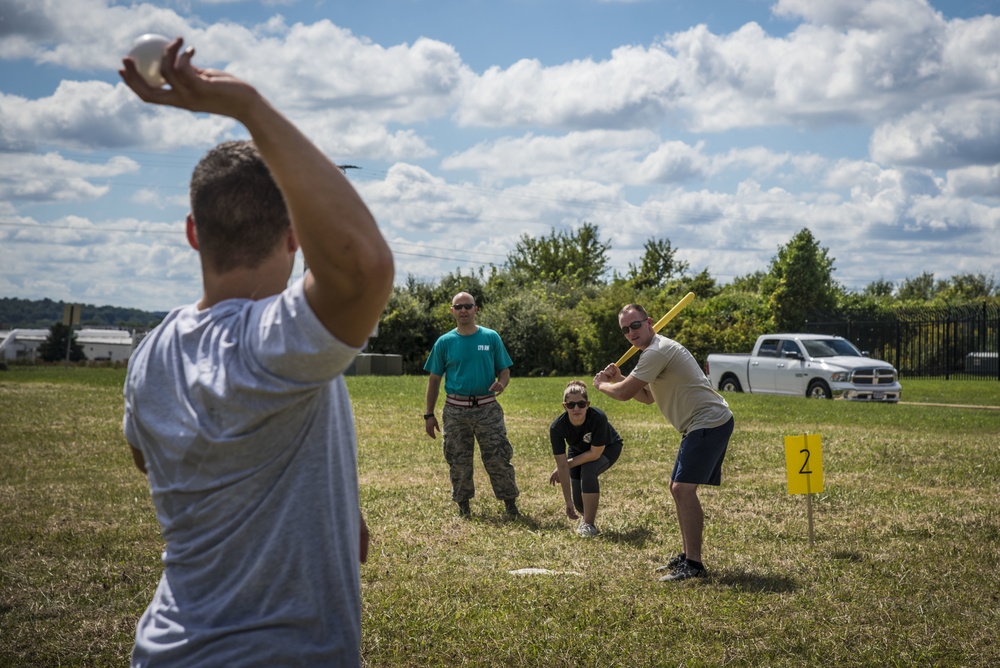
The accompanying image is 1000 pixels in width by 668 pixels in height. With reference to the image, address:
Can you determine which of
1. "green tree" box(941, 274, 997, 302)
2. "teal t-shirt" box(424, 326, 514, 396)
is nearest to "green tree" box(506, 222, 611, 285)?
"green tree" box(941, 274, 997, 302)

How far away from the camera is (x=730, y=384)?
26.8 meters

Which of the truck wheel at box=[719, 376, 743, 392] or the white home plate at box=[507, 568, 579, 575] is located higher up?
the truck wheel at box=[719, 376, 743, 392]

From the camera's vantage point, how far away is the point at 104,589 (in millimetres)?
6980

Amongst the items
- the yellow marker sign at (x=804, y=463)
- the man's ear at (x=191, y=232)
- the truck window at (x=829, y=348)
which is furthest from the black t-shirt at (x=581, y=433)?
the truck window at (x=829, y=348)

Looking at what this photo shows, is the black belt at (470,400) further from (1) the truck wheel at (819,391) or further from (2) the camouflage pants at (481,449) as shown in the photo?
(1) the truck wheel at (819,391)

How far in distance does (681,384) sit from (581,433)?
1.89m

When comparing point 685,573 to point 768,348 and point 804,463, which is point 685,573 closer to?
point 804,463

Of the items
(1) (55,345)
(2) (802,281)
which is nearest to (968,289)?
(2) (802,281)

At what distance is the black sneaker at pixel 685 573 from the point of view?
734 cm

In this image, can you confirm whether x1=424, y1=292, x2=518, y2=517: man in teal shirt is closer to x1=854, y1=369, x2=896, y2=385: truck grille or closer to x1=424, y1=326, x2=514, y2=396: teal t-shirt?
x1=424, y1=326, x2=514, y2=396: teal t-shirt

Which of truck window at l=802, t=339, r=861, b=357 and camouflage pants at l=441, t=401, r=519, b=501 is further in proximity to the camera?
truck window at l=802, t=339, r=861, b=357

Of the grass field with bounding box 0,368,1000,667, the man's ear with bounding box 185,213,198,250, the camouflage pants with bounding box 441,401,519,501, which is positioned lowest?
the grass field with bounding box 0,368,1000,667

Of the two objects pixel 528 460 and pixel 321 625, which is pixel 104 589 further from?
pixel 528 460

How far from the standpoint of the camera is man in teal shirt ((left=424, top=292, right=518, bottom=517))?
33.4ft
